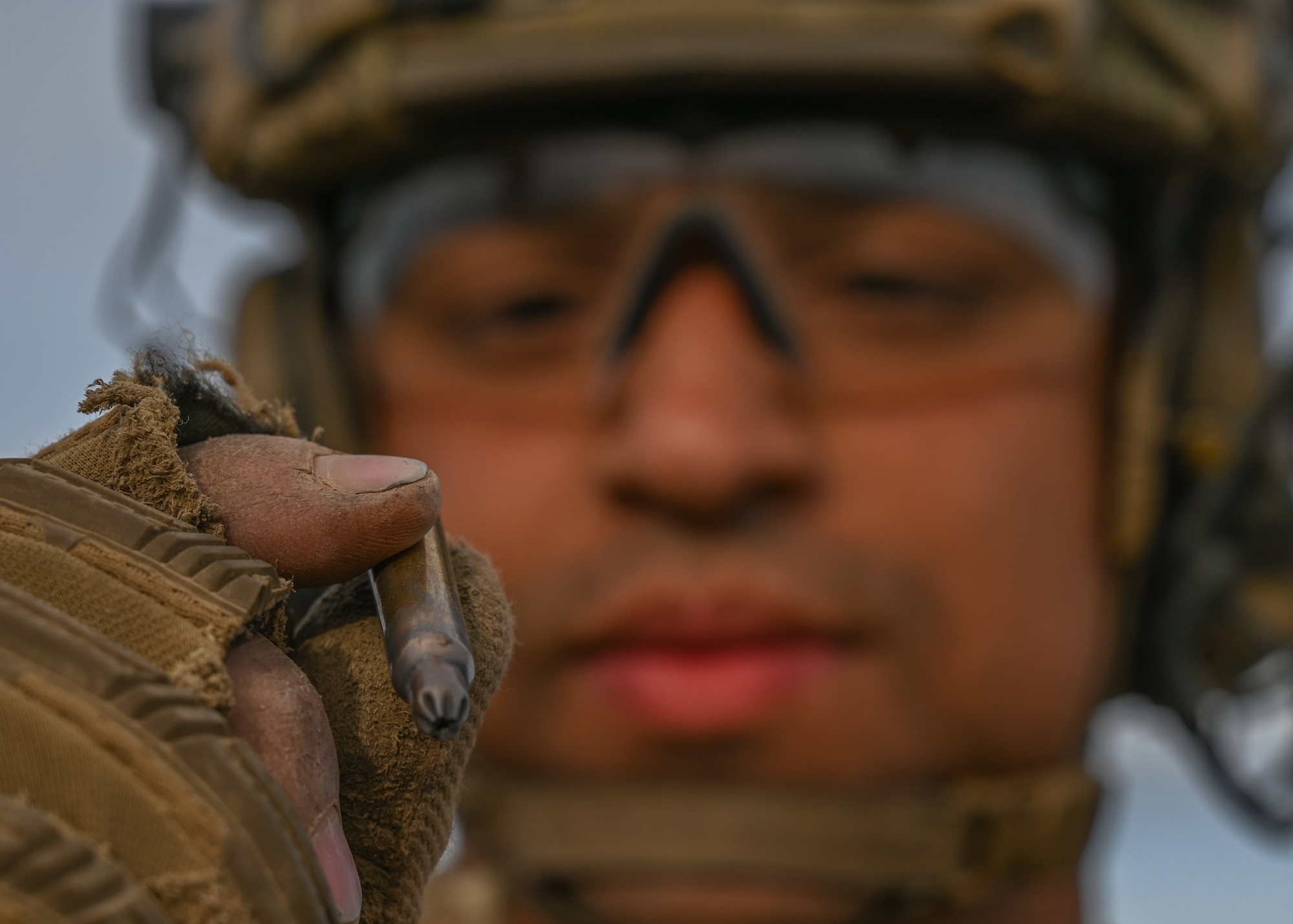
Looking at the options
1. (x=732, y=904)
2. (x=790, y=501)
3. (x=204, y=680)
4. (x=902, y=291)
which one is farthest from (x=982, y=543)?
(x=204, y=680)

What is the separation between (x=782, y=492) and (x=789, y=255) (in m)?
0.36

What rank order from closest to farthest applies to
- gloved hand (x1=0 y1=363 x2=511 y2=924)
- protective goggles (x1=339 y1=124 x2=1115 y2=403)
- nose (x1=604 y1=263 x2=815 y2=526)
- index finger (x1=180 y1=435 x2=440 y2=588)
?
gloved hand (x1=0 y1=363 x2=511 y2=924)
index finger (x1=180 y1=435 x2=440 y2=588)
nose (x1=604 y1=263 x2=815 y2=526)
protective goggles (x1=339 y1=124 x2=1115 y2=403)

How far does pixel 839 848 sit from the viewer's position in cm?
212

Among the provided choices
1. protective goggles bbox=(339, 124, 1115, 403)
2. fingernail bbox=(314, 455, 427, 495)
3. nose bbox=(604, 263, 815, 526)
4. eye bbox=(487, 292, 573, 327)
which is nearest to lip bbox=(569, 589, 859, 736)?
nose bbox=(604, 263, 815, 526)

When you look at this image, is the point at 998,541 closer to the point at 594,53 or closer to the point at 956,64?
the point at 956,64

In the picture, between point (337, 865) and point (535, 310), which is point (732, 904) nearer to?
point (535, 310)

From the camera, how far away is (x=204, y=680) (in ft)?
2.32

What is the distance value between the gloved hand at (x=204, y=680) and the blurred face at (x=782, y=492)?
1.22m

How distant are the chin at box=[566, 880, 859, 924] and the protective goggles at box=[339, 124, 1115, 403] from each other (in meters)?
0.71

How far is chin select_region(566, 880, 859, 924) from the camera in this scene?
6.96ft

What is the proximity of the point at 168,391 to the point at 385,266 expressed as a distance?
1674mm

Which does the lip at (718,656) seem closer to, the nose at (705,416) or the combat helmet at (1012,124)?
the nose at (705,416)

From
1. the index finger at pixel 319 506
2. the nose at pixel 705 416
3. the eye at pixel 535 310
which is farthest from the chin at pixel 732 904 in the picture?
the index finger at pixel 319 506

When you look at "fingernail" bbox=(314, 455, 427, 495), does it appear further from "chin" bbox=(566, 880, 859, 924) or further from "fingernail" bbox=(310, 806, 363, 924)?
"chin" bbox=(566, 880, 859, 924)
